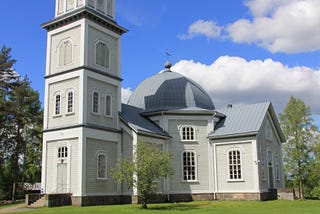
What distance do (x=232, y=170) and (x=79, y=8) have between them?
18.8 metres

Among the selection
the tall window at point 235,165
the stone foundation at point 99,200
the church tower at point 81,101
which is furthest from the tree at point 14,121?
the tall window at point 235,165

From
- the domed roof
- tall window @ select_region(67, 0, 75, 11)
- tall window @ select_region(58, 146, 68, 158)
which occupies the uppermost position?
tall window @ select_region(67, 0, 75, 11)

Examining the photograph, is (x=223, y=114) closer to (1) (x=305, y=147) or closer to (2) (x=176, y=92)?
(2) (x=176, y=92)

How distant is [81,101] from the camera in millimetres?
30094

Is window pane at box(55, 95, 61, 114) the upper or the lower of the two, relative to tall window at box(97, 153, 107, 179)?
upper

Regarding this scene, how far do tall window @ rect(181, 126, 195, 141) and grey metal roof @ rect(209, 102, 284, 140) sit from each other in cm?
166

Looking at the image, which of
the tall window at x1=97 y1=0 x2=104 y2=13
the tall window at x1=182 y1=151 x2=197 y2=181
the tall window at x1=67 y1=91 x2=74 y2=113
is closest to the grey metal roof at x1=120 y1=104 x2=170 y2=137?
the tall window at x1=182 y1=151 x2=197 y2=181

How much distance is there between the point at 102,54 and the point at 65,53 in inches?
118

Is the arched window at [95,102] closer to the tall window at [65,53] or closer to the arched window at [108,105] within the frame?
the arched window at [108,105]

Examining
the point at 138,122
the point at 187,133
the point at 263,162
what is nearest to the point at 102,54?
the point at 138,122

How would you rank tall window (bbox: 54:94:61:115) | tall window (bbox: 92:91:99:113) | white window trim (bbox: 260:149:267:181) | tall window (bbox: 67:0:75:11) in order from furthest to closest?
1. white window trim (bbox: 260:149:267:181)
2. tall window (bbox: 67:0:75:11)
3. tall window (bbox: 54:94:61:115)
4. tall window (bbox: 92:91:99:113)

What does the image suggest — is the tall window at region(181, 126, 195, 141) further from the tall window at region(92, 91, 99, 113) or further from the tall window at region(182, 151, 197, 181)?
the tall window at region(92, 91, 99, 113)

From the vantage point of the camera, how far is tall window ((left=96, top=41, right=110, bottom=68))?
3278 cm

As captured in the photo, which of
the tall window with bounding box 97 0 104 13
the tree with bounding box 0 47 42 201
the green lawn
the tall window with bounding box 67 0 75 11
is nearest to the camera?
the green lawn
